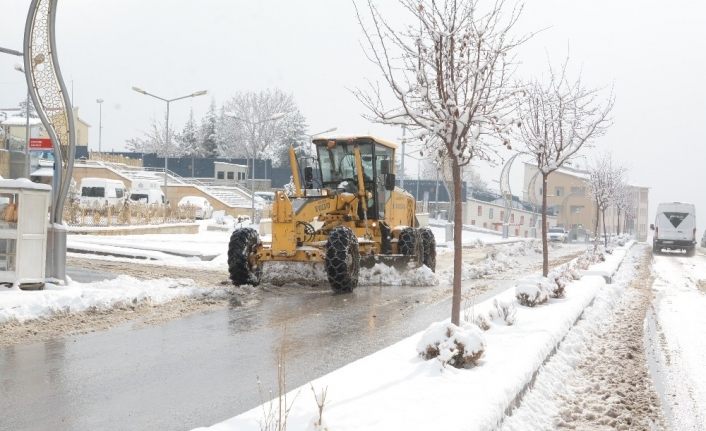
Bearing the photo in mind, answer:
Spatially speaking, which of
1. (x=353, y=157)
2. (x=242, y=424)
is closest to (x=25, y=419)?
(x=242, y=424)

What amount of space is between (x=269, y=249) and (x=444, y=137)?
7.08 metres

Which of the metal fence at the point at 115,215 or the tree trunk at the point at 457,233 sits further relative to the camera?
the metal fence at the point at 115,215

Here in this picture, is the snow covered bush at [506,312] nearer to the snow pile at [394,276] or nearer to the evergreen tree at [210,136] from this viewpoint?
the snow pile at [394,276]

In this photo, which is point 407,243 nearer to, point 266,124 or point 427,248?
point 427,248

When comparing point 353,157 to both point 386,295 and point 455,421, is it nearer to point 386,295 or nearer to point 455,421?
point 386,295

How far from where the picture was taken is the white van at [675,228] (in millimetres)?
44062

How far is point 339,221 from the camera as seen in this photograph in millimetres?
16234

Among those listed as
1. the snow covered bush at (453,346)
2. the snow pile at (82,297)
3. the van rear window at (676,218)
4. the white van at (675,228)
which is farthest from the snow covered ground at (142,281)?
the van rear window at (676,218)

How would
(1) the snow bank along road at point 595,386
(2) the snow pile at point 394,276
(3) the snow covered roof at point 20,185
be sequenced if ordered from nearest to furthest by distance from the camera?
(1) the snow bank along road at point 595,386
(3) the snow covered roof at point 20,185
(2) the snow pile at point 394,276

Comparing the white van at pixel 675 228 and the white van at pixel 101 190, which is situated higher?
the white van at pixel 101 190

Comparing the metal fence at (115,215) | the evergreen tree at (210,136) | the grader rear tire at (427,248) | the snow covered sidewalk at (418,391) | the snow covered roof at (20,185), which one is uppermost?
the evergreen tree at (210,136)

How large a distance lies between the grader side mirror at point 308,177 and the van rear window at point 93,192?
33.7m

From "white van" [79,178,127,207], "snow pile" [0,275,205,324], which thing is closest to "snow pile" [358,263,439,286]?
"snow pile" [0,275,205,324]

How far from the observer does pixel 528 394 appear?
22.8ft
